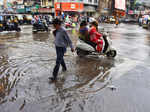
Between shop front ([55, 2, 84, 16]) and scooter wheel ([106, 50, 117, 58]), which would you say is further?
shop front ([55, 2, 84, 16])

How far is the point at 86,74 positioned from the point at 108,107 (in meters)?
2.17

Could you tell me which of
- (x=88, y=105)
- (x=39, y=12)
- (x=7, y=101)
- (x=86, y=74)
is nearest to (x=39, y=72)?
(x=86, y=74)

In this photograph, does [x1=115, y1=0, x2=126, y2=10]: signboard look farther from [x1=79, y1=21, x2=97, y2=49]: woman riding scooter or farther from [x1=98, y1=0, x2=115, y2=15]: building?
[x1=79, y1=21, x2=97, y2=49]: woman riding scooter

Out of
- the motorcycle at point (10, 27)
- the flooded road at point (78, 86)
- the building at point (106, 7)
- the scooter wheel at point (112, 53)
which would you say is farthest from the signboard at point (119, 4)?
the flooded road at point (78, 86)

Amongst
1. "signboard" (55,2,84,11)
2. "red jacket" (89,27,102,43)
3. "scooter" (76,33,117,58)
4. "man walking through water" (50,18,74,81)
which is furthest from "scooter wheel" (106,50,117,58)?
"signboard" (55,2,84,11)

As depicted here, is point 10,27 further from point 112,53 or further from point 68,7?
point 68,7

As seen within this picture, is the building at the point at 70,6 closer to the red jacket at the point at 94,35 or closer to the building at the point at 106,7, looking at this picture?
the building at the point at 106,7

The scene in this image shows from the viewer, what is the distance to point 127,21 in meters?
54.6

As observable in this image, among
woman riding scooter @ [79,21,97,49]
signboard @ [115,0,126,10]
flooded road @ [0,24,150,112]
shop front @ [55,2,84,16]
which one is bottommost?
flooded road @ [0,24,150,112]

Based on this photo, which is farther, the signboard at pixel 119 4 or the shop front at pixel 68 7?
the signboard at pixel 119 4

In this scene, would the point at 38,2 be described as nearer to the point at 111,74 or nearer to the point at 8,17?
the point at 8,17

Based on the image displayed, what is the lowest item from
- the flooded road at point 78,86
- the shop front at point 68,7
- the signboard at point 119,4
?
the flooded road at point 78,86

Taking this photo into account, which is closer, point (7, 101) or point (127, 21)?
point (7, 101)

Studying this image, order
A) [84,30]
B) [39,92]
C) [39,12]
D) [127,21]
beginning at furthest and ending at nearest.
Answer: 1. [39,12]
2. [127,21]
3. [84,30]
4. [39,92]
